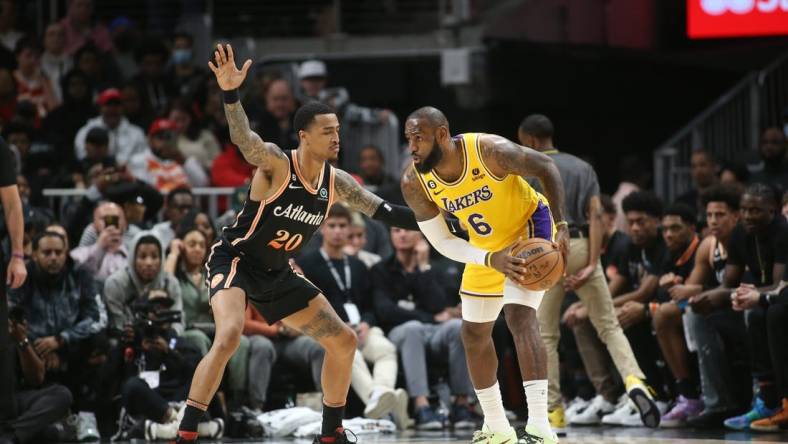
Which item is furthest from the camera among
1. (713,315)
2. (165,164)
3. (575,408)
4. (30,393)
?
(165,164)

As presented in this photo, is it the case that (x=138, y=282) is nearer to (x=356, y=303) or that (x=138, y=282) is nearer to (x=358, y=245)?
(x=356, y=303)

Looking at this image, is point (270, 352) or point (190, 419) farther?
point (270, 352)

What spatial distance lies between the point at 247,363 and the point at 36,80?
554cm

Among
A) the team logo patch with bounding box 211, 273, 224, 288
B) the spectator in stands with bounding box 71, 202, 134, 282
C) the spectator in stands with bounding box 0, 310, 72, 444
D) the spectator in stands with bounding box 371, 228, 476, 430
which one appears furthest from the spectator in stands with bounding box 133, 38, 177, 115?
the team logo patch with bounding box 211, 273, 224, 288

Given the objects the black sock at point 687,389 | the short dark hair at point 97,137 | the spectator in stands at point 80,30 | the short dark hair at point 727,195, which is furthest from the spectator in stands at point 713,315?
the spectator in stands at point 80,30

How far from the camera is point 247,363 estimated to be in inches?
395

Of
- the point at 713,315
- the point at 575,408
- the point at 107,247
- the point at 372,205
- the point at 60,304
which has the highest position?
the point at 372,205

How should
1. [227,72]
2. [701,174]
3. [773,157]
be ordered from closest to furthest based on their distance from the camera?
[227,72], [773,157], [701,174]

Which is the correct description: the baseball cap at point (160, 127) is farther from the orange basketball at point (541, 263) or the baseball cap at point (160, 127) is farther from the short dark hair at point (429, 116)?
the orange basketball at point (541, 263)

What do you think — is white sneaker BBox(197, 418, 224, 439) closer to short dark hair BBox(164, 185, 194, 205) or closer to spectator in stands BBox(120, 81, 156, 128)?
short dark hair BBox(164, 185, 194, 205)

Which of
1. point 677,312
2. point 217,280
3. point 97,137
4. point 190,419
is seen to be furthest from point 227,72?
point 97,137

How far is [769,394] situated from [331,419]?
322cm

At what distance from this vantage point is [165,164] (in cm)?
1245

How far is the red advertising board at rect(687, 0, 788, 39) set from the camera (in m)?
13.4
